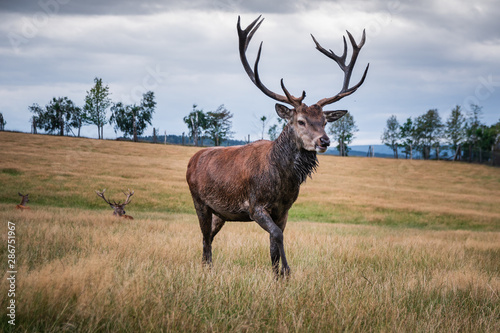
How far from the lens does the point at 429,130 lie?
8219 centimetres

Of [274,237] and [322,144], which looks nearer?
[322,144]

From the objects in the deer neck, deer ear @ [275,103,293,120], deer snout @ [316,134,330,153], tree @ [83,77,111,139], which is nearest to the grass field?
the deer neck

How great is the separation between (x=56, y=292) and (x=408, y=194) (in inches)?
1221

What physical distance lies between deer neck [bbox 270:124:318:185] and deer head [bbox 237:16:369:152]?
11cm

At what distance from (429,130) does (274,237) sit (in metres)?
85.8

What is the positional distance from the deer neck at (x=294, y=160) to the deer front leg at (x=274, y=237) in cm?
58

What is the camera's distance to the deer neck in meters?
5.21

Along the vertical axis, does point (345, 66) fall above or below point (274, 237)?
above

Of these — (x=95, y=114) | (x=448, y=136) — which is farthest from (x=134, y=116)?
(x=448, y=136)

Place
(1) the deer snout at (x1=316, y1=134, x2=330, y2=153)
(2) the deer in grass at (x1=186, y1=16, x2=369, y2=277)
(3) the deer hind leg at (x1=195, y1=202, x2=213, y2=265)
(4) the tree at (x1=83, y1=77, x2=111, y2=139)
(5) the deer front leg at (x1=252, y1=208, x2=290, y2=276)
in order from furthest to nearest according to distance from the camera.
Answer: (4) the tree at (x1=83, y1=77, x2=111, y2=139) < (3) the deer hind leg at (x1=195, y1=202, x2=213, y2=265) < (2) the deer in grass at (x1=186, y1=16, x2=369, y2=277) < (5) the deer front leg at (x1=252, y1=208, x2=290, y2=276) < (1) the deer snout at (x1=316, y1=134, x2=330, y2=153)

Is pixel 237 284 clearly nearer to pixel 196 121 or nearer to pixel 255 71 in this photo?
pixel 255 71

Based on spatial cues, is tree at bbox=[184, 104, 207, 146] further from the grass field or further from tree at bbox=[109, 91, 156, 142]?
the grass field

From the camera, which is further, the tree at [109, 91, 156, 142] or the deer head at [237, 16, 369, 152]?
the tree at [109, 91, 156, 142]

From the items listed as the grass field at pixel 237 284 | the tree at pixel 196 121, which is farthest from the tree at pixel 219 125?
the grass field at pixel 237 284
